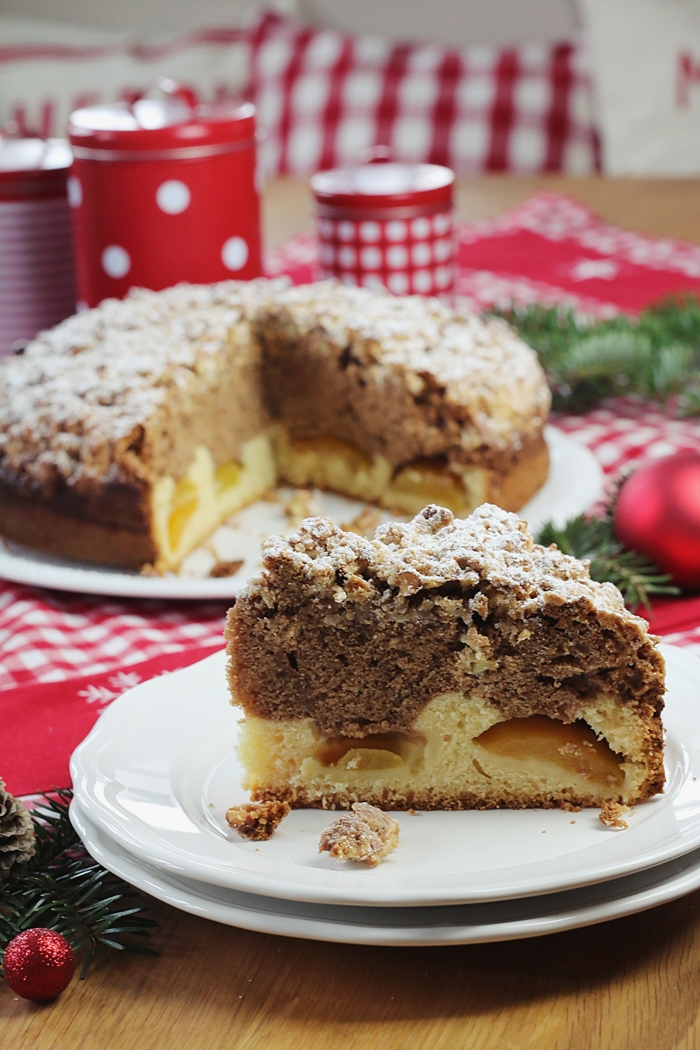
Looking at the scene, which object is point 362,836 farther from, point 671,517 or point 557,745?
point 671,517

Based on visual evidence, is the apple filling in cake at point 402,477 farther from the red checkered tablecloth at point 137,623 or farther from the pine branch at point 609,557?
the red checkered tablecloth at point 137,623

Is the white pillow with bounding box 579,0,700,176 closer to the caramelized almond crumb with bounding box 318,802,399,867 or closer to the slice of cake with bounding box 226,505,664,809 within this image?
the slice of cake with bounding box 226,505,664,809

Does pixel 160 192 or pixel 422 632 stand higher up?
pixel 160 192

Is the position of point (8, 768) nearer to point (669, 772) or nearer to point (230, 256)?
point (669, 772)

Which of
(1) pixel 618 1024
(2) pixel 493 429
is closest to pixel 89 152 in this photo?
(2) pixel 493 429

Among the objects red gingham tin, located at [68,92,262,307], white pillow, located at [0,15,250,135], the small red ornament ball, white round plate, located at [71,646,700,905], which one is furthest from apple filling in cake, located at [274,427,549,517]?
white pillow, located at [0,15,250,135]

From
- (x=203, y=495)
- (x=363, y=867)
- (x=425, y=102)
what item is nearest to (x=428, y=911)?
(x=363, y=867)

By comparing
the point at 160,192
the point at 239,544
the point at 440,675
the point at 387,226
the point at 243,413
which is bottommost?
the point at 239,544
